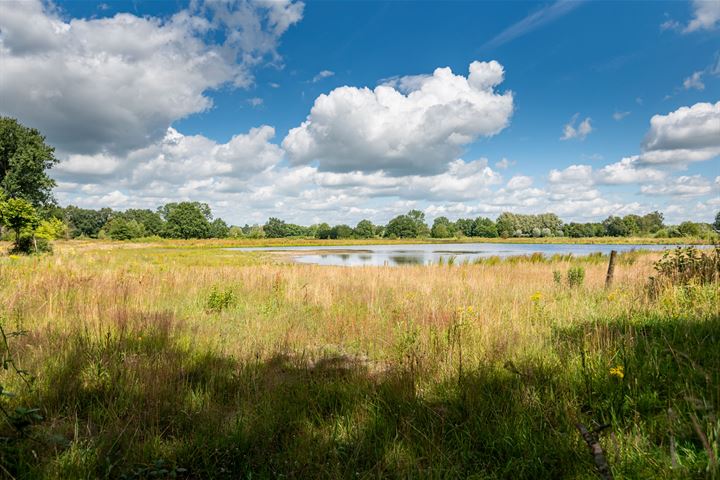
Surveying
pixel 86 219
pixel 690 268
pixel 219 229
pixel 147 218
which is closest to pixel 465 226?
pixel 219 229

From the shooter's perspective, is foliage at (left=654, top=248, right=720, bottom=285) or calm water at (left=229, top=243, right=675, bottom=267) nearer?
foliage at (left=654, top=248, right=720, bottom=285)

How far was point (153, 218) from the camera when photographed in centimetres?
13388

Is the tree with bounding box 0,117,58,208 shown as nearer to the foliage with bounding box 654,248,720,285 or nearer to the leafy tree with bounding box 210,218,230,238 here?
the foliage with bounding box 654,248,720,285

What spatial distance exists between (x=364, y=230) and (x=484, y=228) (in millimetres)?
50252

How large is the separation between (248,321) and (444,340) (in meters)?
3.67

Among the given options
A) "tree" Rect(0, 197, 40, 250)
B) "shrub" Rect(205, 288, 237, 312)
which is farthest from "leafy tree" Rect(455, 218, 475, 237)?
"shrub" Rect(205, 288, 237, 312)

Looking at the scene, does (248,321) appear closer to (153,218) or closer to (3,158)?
(3,158)

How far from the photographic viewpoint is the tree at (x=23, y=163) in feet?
121

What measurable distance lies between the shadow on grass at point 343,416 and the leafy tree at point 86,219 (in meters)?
158

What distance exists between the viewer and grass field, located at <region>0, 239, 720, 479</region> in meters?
2.46

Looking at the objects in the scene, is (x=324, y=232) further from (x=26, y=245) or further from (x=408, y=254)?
(x=26, y=245)

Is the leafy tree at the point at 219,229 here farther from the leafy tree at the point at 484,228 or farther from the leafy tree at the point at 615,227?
the leafy tree at the point at 615,227

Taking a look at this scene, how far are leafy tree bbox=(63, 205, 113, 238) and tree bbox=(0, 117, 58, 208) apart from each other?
108 metres

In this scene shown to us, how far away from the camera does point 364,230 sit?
136 meters
